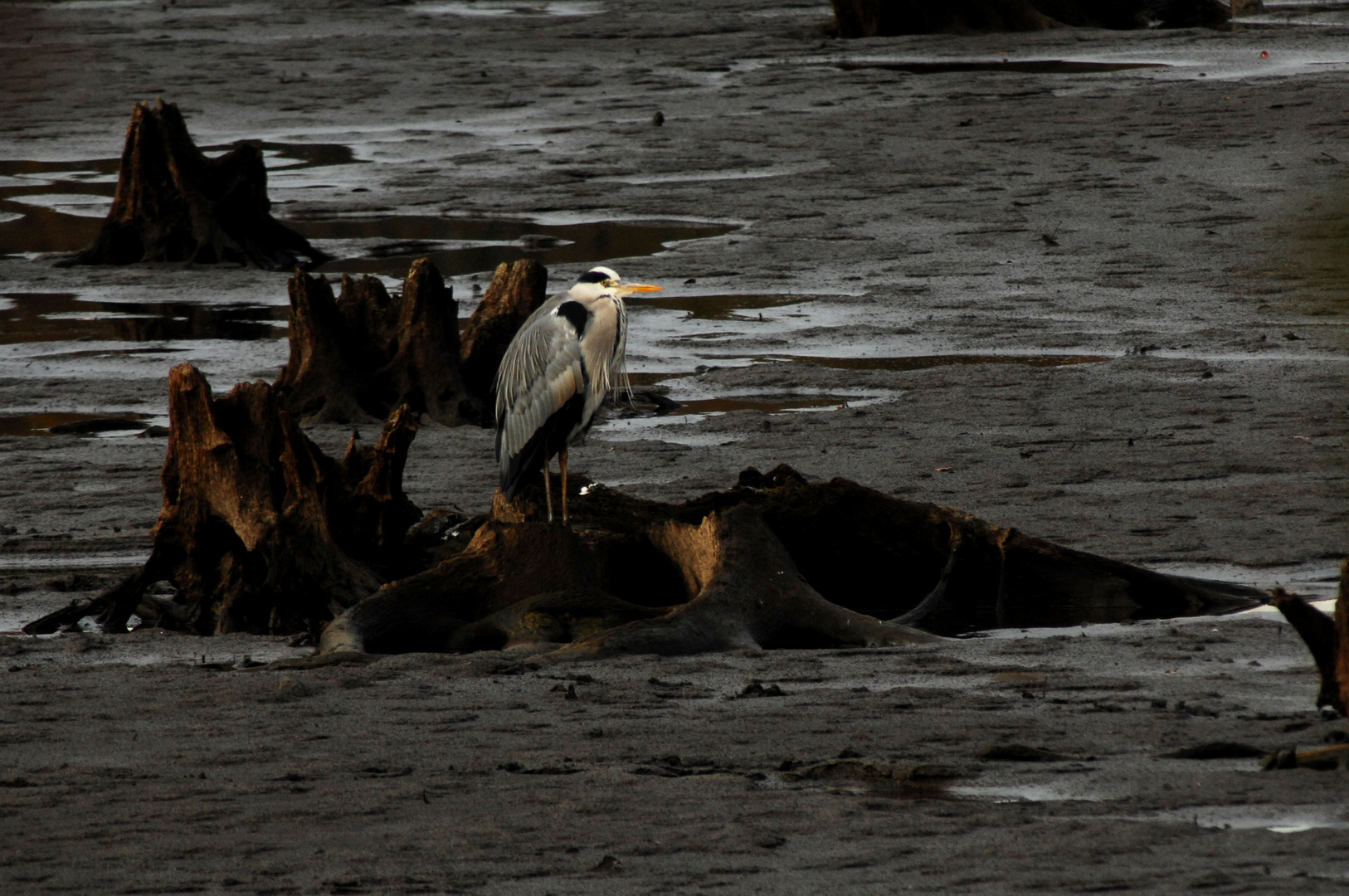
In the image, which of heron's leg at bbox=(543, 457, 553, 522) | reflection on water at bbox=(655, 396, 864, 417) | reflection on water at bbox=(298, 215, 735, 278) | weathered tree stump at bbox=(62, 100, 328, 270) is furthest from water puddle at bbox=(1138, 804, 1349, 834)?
weathered tree stump at bbox=(62, 100, 328, 270)

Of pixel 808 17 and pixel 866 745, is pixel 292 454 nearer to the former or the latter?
pixel 866 745

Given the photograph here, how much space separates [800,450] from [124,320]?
20.7 feet

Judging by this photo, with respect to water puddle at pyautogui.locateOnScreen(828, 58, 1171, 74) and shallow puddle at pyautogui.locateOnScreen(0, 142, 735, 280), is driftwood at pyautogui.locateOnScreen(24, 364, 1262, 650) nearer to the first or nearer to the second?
shallow puddle at pyautogui.locateOnScreen(0, 142, 735, 280)

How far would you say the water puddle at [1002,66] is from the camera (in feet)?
78.9

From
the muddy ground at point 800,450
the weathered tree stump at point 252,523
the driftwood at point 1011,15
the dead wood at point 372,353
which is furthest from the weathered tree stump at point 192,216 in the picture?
the driftwood at point 1011,15

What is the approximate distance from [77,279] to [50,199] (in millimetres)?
3808

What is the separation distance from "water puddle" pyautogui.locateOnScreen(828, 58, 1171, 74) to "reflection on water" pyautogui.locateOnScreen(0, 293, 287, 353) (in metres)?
12.3

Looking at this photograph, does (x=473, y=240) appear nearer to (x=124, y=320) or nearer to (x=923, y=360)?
(x=124, y=320)

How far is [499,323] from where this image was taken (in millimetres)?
11578

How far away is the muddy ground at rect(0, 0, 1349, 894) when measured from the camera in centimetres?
474

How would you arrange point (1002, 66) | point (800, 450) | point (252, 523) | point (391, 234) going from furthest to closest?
point (1002, 66) < point (391, 234) < point (800, 450) < point (252, 523)

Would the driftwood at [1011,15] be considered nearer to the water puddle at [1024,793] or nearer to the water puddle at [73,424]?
the water puddle at [73,424]

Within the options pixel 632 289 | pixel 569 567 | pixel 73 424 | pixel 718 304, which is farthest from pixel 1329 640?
pixel 718 304

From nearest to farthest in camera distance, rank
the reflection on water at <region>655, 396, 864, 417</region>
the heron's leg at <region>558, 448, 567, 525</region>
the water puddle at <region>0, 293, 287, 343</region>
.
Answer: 1. the heron's leg at <region>558, 448, 567, 525</region>
2. the reflection on water at <region>655, 396, 864, 417</region>
3. the water puddle at <region>0, 293, 287, 343</region>
